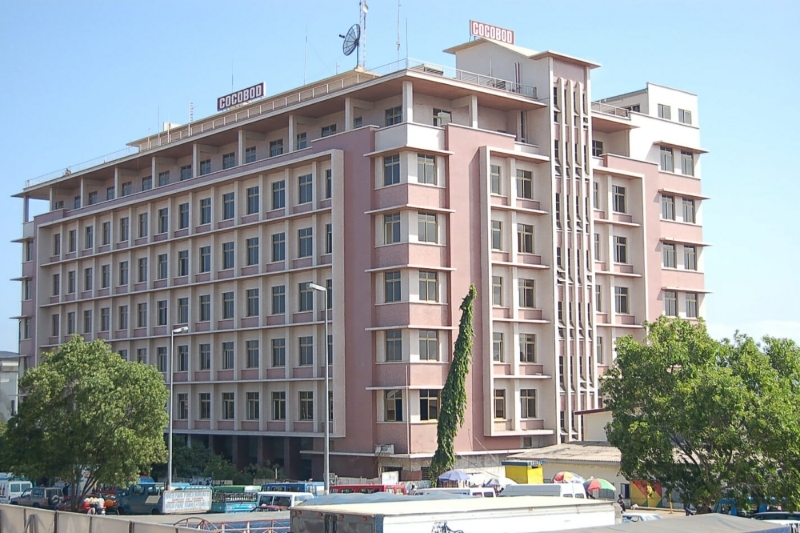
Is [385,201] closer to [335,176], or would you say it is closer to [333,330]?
[335,176]

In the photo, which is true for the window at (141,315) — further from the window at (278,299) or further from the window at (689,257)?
the window at (689,257)

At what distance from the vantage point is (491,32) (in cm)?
6306

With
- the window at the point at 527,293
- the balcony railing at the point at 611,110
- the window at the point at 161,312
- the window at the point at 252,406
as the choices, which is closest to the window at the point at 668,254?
the balcony railing at the point at 611,110

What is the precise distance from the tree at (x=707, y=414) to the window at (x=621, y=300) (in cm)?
2611

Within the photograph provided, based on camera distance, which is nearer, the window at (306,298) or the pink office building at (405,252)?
the pink office building at (405,252)

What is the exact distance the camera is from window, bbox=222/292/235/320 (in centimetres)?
6431

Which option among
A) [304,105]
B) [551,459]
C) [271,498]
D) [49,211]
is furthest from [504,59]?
[49,211]

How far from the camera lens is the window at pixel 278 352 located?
60.5 meters

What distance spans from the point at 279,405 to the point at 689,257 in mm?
29511

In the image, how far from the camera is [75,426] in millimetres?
44969

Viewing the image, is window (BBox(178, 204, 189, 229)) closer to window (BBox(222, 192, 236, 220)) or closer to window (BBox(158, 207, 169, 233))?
window (BBox(158, 207, 169, 233))

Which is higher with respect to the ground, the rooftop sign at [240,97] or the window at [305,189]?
the rooftop sign at [240,97]

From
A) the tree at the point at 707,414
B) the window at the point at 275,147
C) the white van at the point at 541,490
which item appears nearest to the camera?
the tree at the point at 707,414

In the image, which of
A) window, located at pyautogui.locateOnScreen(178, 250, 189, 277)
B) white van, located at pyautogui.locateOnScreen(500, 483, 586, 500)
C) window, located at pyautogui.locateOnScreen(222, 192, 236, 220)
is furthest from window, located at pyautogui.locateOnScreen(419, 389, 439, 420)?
window, located at pyautogui.locateOnScreen(178, 250, 189, 277)
